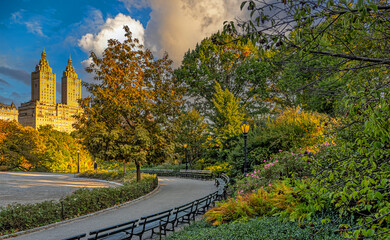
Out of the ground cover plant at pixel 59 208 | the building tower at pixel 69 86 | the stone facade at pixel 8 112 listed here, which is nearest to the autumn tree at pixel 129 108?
the ground cover plant at pixel 59 208

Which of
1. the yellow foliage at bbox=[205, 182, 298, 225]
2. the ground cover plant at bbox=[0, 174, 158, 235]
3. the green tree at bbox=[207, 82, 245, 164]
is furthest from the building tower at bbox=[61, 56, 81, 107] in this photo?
the yellow foliage at bbox=[205, 182, 298, 225]

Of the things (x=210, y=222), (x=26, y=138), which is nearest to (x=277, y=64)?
(x=210, y=222)

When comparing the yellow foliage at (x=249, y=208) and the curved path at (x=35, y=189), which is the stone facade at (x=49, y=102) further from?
the yellow foliage at (x=249, y=208)

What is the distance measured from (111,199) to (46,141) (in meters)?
43.0

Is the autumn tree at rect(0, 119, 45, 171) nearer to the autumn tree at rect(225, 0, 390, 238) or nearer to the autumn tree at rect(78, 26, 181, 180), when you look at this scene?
the autumn tree at rect(78, 26, 181, 180)

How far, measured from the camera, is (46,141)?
4838 cm

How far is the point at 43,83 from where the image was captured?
598 feet

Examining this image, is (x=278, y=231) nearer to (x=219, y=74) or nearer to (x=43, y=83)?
(x=219, y=74)

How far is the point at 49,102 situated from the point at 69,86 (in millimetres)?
18626

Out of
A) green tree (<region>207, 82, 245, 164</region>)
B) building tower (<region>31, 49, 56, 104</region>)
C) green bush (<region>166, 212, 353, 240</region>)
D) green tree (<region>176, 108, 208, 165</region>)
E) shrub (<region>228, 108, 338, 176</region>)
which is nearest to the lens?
green bush (<region>166, 212, 353, 240</region>)

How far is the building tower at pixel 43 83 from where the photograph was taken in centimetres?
18025

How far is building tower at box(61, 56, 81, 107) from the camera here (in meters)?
189

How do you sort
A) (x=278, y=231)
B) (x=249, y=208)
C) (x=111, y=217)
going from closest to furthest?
(x=278, y=231), (x=249, y=208), (x=111, y=217)

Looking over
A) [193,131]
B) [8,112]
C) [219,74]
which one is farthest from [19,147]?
[8,112]
